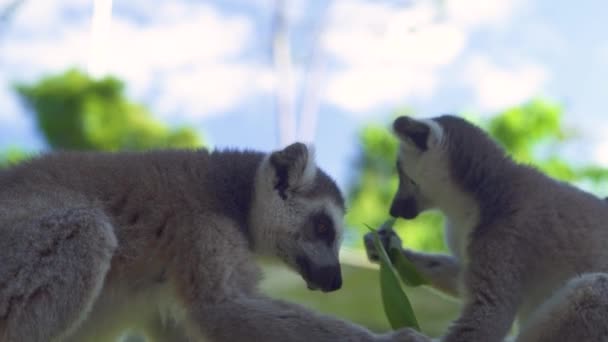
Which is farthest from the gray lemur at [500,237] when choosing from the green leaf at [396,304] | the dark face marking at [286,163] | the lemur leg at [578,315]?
the dark face marking at [286,163]

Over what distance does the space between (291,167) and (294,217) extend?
31cm

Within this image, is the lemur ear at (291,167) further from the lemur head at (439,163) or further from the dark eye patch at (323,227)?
the lemur head at (439,163)

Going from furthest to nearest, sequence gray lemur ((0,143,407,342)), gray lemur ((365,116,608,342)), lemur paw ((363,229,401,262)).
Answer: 1. lemur paw ((363,229,401,262))
2. gray lemur ((365,116,608,342))
3. gray lemur ((0,143,407,342))

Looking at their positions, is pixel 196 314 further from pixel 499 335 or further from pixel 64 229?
pixel 499 335

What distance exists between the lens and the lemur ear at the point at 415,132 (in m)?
5.93

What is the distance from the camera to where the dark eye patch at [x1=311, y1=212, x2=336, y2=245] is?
17.3 ft

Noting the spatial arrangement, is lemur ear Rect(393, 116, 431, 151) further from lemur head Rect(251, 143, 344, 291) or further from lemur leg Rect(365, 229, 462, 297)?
lemur head Rect(251, 143, 344, 291)

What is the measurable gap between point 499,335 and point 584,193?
1.41 meters

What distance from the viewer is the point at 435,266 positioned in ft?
19.2

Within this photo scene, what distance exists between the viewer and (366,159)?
79.4 ft

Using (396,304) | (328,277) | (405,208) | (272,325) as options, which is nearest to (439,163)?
(405,208)

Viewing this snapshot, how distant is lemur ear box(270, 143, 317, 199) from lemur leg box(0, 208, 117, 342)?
121 centimetres

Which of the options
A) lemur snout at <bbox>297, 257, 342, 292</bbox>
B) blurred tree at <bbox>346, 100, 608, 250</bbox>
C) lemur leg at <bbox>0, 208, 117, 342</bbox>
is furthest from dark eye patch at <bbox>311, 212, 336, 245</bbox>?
blurred tree at <bbox>346, 100, 608, 250</bbox>

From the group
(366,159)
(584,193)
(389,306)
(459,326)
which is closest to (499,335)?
(459,326)
